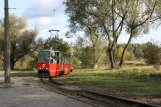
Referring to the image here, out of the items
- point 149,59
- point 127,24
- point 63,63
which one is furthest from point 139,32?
point 63,63

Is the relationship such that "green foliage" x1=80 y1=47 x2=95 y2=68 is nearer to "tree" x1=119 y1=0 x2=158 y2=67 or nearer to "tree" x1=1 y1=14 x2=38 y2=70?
"tree" x1=1 y1=14 x2=38 y2=70

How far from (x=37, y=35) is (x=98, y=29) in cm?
2988

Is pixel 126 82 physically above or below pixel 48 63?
below

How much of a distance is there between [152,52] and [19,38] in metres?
34.1

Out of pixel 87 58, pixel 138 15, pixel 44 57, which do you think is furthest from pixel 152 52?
pixel 44 57

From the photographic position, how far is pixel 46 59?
132ft

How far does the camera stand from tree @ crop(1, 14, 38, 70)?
276 ft

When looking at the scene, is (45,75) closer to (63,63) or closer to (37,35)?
(63,63)

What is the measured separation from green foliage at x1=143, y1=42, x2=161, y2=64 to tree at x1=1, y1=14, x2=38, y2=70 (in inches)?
1186

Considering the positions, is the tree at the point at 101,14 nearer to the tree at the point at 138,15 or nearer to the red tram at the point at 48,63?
the tree at the point at 138,15

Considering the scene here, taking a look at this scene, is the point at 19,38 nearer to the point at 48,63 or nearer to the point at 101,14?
the point at 101,14

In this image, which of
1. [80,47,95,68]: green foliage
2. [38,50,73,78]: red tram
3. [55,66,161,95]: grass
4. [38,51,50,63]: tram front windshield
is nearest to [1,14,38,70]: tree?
[80,47,95,68]: green foliage

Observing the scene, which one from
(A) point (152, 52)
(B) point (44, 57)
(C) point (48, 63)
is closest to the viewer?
(C) point (48, 63)

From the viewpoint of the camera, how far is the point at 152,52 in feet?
201
